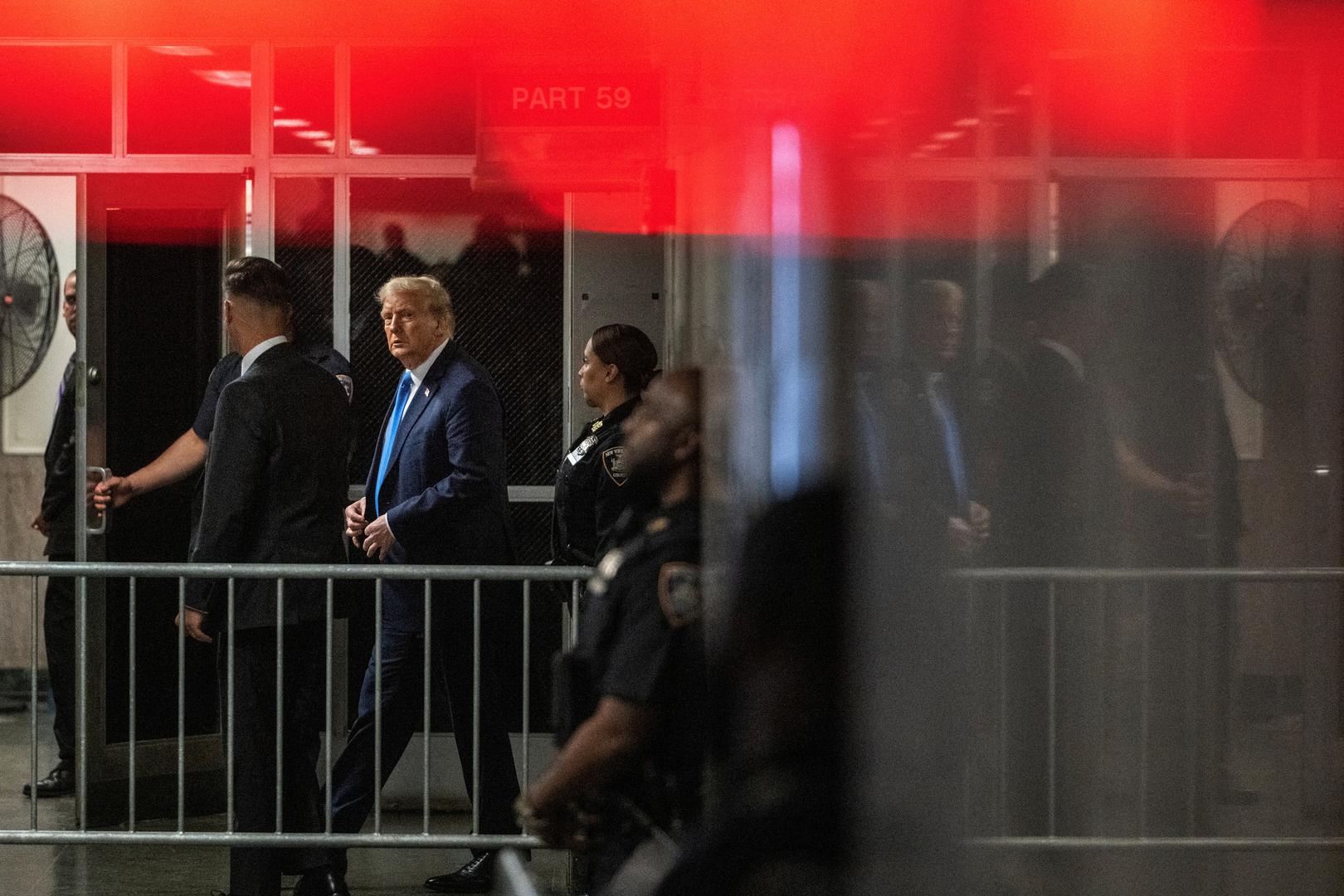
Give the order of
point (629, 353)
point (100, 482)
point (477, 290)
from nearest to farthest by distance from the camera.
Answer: point (629, 353), point (100, 482), point (477, 290)

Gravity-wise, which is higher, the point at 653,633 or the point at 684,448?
the point at 684,448

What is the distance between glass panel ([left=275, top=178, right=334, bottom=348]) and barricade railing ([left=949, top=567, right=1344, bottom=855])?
540 centimetres

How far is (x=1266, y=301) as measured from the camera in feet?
4.63

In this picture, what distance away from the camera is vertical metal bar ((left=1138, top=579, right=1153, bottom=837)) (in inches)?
54.9

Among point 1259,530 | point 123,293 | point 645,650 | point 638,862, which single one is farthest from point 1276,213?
point 123,293

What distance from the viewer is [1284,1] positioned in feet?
4.57

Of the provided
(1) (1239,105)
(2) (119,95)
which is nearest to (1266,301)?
(1) (1239,105)

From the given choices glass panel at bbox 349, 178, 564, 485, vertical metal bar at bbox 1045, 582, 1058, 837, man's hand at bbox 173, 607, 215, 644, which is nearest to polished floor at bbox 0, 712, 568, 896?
man's hand at bbox 173, 607, 215, 644

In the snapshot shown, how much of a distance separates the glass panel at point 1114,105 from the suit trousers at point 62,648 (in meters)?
6.08

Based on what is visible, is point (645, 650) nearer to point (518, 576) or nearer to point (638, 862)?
point (638, 862)

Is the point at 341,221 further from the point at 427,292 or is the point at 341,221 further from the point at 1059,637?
the point at 1059,637

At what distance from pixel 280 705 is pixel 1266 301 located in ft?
12.4

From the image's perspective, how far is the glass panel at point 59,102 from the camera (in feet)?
21.3

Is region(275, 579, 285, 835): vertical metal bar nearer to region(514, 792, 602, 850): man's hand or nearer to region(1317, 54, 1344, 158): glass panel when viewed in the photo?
region(514, 792, 602, 850): man's hand
